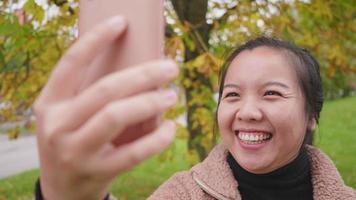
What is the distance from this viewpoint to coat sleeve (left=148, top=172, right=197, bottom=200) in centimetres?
161

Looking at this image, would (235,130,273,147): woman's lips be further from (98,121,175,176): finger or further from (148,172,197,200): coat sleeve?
(98,121,175,176): finger

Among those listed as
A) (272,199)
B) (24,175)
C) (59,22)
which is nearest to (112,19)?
(272,199)

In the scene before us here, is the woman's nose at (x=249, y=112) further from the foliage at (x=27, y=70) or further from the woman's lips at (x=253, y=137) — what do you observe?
the foliage at (x=27, y=70)

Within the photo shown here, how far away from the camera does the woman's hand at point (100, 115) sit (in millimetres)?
638

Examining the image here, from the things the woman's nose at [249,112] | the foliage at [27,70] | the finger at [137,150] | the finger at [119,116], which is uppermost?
the finger at [119,116]

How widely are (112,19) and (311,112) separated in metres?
1.29

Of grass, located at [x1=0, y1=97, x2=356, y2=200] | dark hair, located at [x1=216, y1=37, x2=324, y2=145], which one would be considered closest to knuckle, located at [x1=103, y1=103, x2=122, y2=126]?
dark hair, located at [x1=216, y1=37, x2=324, y2=145]

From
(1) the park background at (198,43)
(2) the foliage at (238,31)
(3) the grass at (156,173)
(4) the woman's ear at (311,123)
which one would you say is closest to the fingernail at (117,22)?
(4) the woman's ear at (311,123)

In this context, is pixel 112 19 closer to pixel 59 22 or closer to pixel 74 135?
pixel 74 135

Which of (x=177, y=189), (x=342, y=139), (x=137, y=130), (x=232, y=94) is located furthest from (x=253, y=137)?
(x=342, y=139)

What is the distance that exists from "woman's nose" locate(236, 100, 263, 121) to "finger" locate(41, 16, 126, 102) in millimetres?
930

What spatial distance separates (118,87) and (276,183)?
119 cm

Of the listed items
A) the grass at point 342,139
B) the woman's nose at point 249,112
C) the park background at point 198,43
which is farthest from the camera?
the grass at point 342,139

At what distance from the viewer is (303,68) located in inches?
68.9
